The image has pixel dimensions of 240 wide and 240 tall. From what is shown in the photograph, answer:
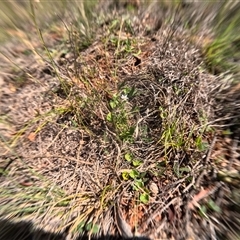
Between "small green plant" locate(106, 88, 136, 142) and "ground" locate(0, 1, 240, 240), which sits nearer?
"ground" locate(0, 1, 240, 240)

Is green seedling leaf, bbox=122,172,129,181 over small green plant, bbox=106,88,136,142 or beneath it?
beneath

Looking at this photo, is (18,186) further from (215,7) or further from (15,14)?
(215,7)

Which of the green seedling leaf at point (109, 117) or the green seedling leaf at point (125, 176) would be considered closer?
the green seedling leaf at point (125, 176)

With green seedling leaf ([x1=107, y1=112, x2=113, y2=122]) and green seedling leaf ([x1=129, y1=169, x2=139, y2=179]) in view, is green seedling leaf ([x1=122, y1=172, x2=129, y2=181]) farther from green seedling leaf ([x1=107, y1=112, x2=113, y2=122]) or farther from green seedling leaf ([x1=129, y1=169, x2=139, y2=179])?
green seedling leaf ([x1=107, y1=112, x2=113, y2=122])

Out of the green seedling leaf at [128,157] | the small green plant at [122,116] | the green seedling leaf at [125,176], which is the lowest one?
the green seedling leaf at [125,176]

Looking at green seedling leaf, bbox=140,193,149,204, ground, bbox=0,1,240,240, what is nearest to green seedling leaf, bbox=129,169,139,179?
ground, bbox=0,1,240,240

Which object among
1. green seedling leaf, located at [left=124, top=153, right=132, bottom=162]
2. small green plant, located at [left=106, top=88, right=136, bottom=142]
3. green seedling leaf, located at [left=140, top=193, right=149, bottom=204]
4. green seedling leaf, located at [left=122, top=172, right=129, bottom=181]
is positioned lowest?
green seedling leaf, located at [left=140, top=193, right=149, bottom=204]

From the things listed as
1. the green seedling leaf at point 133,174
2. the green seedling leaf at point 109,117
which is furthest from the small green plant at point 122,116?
the green seedling leaf at point 133,174

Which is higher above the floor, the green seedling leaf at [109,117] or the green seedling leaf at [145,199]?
the green seedling leaf at [109,117]

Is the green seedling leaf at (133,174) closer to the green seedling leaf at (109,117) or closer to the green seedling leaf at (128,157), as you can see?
the green seedling leaf at (128,157)
